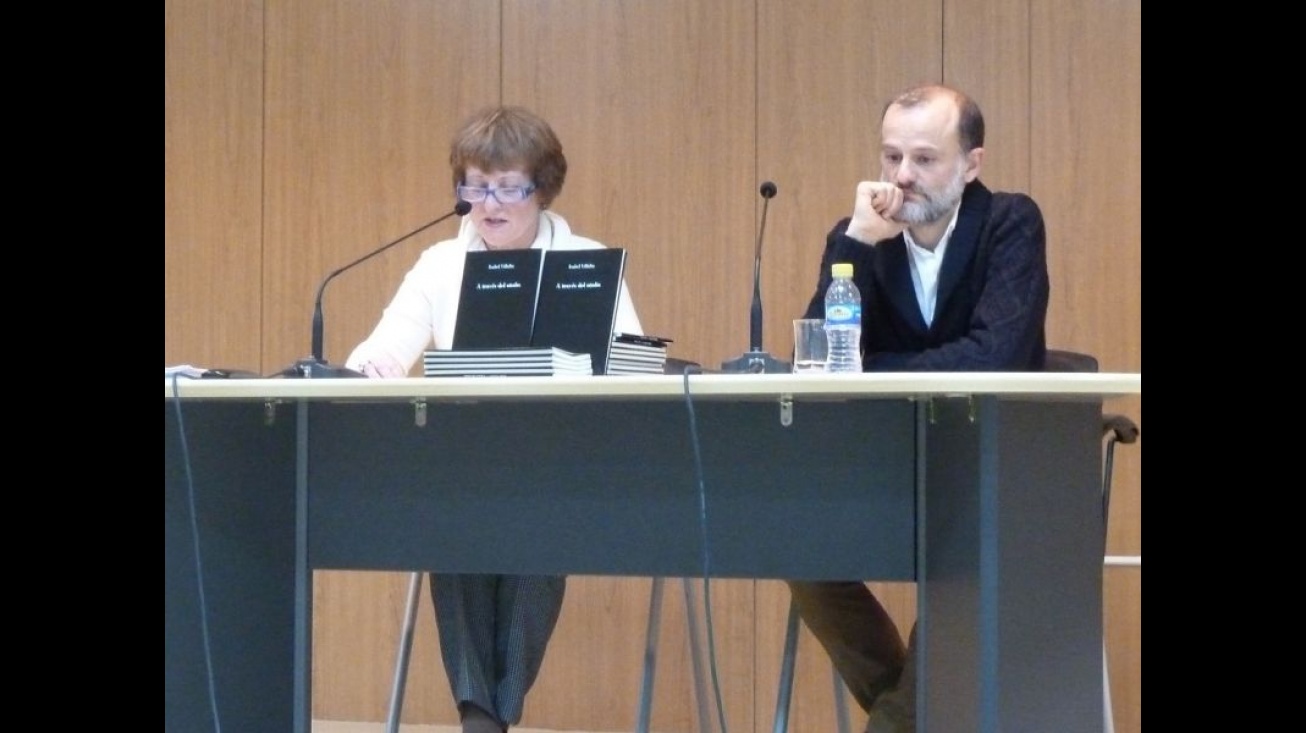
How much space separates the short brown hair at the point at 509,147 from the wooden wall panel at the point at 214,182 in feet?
4.16

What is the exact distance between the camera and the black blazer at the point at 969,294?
252 cm

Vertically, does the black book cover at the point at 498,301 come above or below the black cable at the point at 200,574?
above

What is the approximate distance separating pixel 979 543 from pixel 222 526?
1274mm

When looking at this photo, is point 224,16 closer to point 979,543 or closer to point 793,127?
point 793,127

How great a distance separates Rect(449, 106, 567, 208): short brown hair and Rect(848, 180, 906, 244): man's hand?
681mm

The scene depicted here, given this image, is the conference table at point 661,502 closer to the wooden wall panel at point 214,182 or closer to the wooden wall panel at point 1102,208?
the wooden wall panel at point 1102,208

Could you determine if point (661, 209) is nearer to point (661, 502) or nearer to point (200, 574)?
point (661, 502)

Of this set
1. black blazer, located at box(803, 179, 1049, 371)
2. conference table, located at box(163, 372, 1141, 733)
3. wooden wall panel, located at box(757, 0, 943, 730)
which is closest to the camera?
conference table, located at box(163, 372, 1141, 733)

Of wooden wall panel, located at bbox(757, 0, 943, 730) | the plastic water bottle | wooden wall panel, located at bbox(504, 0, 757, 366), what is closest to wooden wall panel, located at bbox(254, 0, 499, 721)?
wooden wall panel, located at bbox(504, 0, 757, 366)

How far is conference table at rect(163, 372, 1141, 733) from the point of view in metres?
1.80

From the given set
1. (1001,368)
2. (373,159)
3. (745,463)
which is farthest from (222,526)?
(373,159)

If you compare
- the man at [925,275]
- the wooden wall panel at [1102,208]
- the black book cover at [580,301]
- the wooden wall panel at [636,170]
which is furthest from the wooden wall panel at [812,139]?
the black book cover at [580,301]

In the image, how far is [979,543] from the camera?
1765mm

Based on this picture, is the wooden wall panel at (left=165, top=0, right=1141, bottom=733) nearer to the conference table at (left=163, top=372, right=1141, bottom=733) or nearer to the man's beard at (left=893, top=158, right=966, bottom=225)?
the man's beard at (left=893, top=158, right=966, bottom=225)
